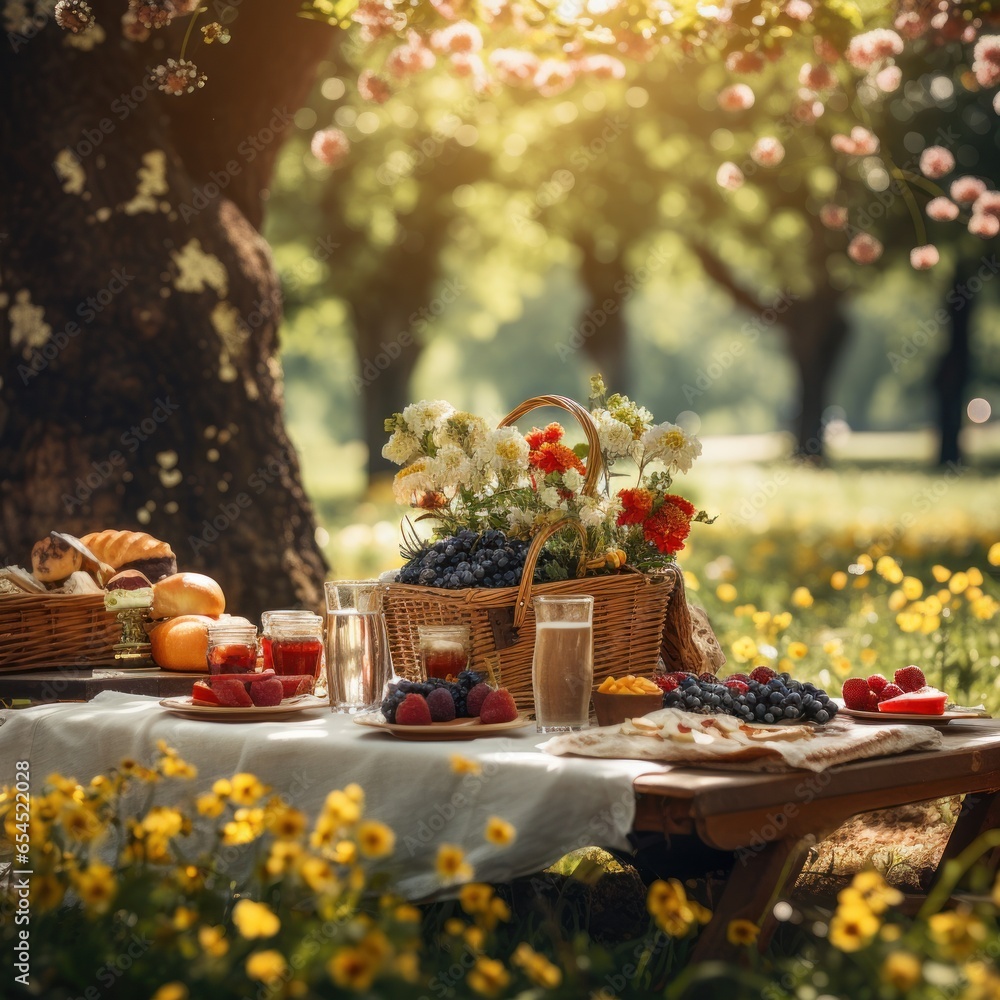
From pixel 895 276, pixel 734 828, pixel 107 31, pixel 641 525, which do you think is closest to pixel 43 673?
pixel 641 525

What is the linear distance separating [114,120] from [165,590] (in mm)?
2755

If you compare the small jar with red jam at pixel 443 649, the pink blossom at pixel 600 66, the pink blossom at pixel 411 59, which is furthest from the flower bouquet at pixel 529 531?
the pink blossom at pixel 600 66

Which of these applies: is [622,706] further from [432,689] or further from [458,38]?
[458,38]

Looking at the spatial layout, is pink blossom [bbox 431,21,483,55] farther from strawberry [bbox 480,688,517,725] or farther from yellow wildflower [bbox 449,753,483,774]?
yellow wildflower [bbox 449,753,483,774]

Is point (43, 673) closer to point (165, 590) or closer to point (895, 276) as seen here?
point (165, 590)

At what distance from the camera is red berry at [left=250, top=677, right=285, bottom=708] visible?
137 inches

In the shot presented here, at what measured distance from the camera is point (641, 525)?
3.75 m

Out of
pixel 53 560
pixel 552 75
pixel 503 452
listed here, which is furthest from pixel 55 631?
pixel 552 75

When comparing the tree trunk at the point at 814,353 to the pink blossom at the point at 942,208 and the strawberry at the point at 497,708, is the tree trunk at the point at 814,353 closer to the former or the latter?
the pink blossom at the point at 942,208

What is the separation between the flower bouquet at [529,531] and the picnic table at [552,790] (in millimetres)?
375

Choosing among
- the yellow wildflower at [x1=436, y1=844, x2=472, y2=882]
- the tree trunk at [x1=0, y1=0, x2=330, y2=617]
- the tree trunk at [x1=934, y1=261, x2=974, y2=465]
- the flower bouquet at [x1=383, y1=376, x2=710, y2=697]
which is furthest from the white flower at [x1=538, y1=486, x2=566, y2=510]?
the tree trunk at [x1=934, y1=261, x2=974, y2=465]

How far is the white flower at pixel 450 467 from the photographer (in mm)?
3719

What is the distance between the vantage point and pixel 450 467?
3.73m

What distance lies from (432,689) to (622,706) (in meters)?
0.44
